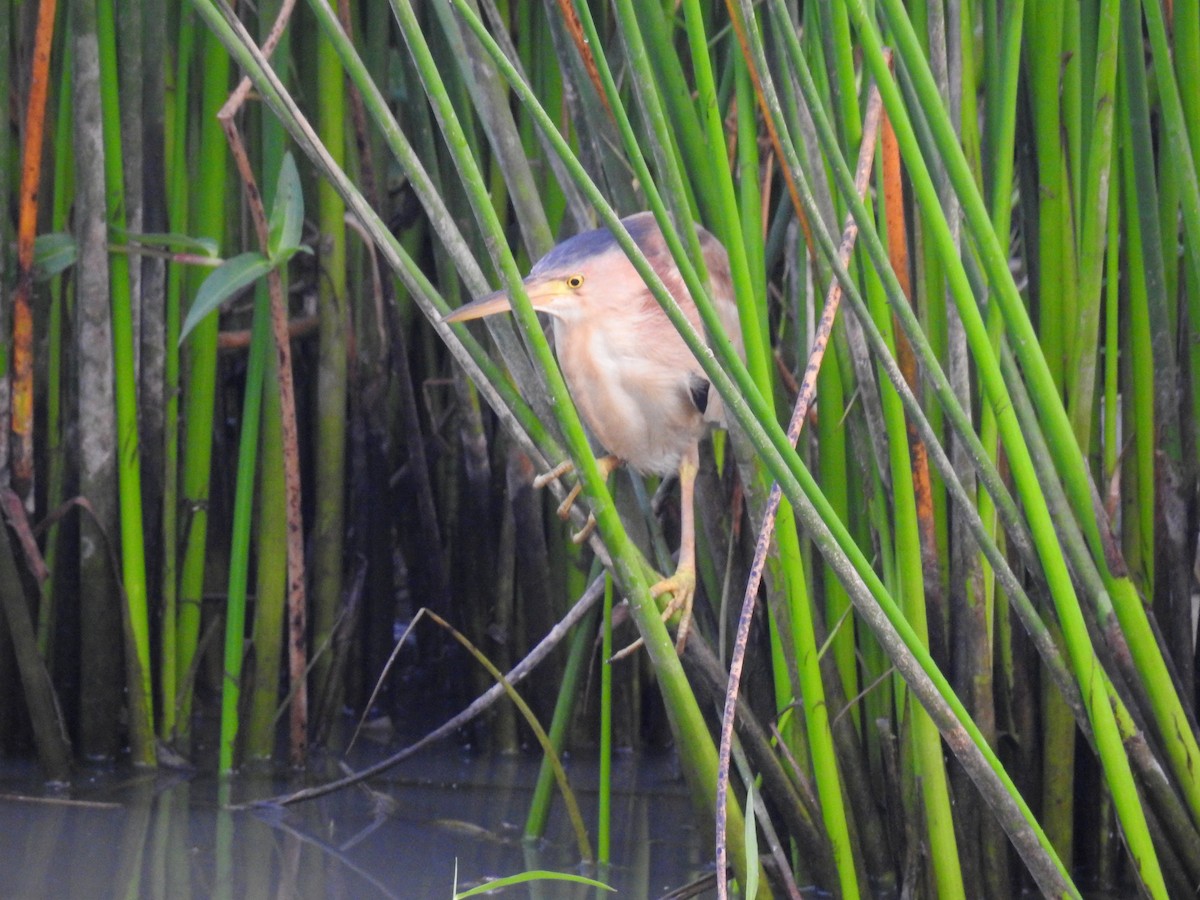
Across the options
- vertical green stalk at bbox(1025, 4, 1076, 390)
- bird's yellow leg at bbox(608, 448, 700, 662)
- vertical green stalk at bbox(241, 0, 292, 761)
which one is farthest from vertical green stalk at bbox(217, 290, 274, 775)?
vertical green stalk at bbox(1025, 4, 1076, 390)

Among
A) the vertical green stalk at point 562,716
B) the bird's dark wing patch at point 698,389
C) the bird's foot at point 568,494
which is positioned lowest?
the vertical green stalk at point 562,716

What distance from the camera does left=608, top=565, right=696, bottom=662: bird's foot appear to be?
44.5 inches

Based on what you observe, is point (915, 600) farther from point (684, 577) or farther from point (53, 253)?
point (53, 253)

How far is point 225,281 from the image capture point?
53.9 inches

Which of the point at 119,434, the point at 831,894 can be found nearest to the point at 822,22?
the point at 831,894

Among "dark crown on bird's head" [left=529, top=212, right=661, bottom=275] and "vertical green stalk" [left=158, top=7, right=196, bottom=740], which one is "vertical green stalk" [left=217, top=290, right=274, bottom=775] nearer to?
"vertical green stalk" [left=158, top=7, right=196, bottom=740]

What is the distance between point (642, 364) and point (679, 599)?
27 centimetres

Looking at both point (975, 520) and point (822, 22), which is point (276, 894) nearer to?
point (975, 520)

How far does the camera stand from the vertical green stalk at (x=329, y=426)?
1604mm

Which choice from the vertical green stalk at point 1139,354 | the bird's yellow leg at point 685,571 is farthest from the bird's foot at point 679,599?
the vertical green stalk at point 1139,354

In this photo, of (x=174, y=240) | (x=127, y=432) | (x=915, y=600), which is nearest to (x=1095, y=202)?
(x=915, y=600)

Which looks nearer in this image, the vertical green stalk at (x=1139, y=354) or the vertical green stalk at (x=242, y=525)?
the vertical green stalk at (x=1139, y=354)

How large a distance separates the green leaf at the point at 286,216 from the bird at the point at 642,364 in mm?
298

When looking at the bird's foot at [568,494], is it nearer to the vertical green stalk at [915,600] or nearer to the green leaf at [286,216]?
the vertical green stalk at [915,600]
